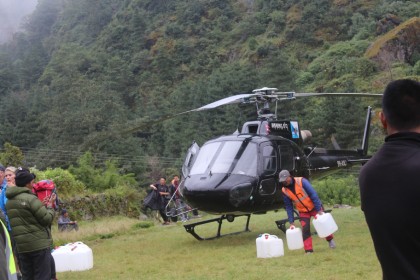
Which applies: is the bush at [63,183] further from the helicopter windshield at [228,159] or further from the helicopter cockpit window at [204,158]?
the helicopter windshield at [228,159]

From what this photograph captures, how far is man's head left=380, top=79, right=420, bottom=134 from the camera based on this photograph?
6.88 ft

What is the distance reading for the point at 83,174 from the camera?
20266 millimetres

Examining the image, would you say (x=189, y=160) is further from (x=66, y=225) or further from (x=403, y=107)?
(x=403, y=107)

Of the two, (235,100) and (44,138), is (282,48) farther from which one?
(235,100)

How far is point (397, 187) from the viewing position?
202 centimetres

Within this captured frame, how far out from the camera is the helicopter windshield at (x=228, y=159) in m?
8.95

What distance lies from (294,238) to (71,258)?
10.7 feet

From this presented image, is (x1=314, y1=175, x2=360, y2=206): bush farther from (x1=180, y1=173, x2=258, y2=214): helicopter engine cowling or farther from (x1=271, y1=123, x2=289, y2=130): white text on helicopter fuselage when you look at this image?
(x1=180, y1=173, x2=258, y2=214): helicopter engine cowling

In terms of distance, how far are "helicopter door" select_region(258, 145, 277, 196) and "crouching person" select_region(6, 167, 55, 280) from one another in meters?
4.34

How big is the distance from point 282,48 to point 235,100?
174ft

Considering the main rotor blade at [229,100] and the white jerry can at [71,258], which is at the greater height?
the main rotor blade at [229,100]

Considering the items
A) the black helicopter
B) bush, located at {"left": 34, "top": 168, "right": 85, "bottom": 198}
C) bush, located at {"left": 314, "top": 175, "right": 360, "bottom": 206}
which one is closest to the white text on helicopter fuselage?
the black helicopter

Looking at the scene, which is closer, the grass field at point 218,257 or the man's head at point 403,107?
the man's head at point 403,107

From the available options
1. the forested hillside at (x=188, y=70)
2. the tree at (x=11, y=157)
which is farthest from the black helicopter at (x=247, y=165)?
the tree at (x=11, y=157)
